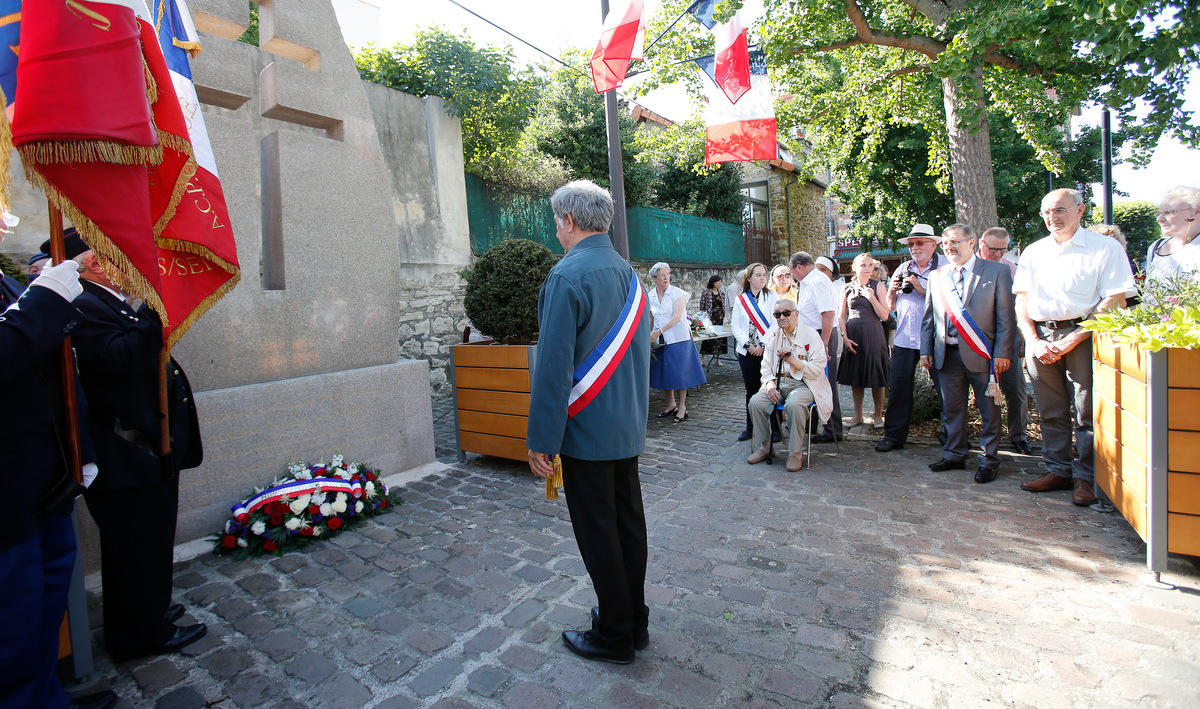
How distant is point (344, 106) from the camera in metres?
4.83

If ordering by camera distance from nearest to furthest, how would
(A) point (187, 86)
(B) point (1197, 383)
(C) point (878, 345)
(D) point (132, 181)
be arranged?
(D) point (132, 181) < (B) point (1197, 383) < (A) point (187, 86) < (C) point (878, 345)

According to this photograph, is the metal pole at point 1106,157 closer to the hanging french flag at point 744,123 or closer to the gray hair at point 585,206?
the hanging french flag at point 744,123

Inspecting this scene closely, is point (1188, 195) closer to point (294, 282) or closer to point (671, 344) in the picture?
point (671, 344)

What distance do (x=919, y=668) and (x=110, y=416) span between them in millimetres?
3537

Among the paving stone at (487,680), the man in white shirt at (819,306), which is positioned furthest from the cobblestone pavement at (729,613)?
the man in white shirt at (819,306)

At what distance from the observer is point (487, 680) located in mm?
2439

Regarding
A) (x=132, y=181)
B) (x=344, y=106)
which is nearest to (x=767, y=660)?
(x=132, y=181)

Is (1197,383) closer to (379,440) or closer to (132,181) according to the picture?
(132,181)

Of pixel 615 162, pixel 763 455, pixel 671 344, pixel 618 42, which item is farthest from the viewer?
pixel 671 344

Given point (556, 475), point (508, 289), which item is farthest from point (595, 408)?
point (508, 289)

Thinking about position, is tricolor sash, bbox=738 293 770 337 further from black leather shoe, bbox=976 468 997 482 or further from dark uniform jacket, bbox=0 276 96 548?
dark uniform jacket, bbox=0 276 96 548

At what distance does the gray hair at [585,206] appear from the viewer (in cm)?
257

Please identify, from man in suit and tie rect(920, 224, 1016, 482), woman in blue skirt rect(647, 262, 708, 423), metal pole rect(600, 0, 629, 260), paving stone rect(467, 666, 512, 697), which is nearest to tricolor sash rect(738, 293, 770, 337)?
woman in blue skirt rect(647, 262, 708, 423)

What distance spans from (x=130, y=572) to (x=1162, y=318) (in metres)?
5.00
